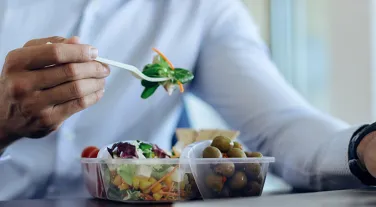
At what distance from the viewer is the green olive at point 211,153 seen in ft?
2.05

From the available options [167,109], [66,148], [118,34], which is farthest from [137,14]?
[66,148]

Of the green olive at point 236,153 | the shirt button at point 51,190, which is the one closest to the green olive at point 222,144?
the green olive at point 236,153

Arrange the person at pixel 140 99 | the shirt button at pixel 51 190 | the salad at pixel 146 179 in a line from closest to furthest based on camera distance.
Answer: the salad at pixel 146 179, the person at pixel 140 99, the shirt button at pixel 51 190

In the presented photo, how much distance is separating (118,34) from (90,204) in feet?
1.58

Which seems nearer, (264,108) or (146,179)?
(146,179)

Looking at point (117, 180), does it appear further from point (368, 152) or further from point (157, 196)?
point (368, 152)

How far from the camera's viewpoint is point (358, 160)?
2.28 ft

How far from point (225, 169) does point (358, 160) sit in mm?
190

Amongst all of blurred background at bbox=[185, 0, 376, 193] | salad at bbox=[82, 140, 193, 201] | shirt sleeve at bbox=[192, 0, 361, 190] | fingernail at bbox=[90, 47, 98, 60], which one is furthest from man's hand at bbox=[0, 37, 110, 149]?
blurred background at bbox=[185, 0, 376, 193]

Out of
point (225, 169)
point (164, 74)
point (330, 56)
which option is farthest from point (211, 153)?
point (330, 56)

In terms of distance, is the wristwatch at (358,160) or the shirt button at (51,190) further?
the shirt button at (51,190)

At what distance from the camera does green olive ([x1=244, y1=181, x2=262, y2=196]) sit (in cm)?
63

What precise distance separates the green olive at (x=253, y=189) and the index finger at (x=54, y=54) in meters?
0.24

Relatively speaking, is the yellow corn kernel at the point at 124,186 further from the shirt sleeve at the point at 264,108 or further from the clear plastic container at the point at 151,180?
the shirt sleeve at the point at 264,108
